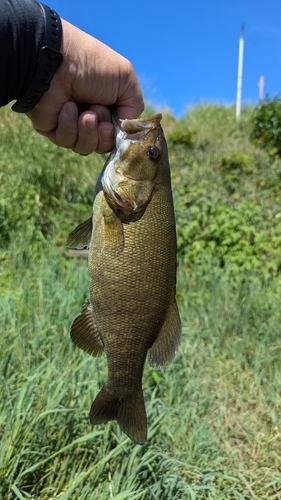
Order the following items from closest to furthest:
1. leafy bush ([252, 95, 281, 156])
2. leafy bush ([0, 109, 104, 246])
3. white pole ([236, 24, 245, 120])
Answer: leafy bush ([0, 109, 104, 246]) → leafy bush ([252, 95, 281, 156]) → white pole ([236, 24, 245, 120])

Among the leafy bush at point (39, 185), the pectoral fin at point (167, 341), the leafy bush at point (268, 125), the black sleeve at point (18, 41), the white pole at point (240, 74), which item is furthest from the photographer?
the white pole at point (240, 74)

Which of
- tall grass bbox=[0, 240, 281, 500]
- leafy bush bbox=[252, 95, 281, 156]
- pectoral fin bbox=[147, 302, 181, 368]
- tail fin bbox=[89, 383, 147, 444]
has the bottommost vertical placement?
tall grass bbox=[0, 240, 281, 500]

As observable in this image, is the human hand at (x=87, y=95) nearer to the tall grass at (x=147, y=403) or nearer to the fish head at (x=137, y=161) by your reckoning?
the fish head at (x=137, y=161)

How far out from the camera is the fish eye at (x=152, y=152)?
1665 millimetres

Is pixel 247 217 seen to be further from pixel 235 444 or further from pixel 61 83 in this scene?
pixel 61 83

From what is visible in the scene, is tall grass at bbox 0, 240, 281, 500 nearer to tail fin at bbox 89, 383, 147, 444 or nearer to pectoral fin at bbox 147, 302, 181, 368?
tail fin at bbox 89, 383, 147, 444

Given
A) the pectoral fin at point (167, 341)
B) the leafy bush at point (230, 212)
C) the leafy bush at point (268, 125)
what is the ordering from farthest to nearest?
the leafy bush at point (268, 125), the leafy bush at point (230, 212), the pectoral fin at point (167, 341)

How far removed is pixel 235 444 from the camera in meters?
3.21

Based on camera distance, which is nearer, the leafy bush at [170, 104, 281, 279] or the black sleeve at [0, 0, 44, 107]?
the black sleeve at [0, 0, 44, 107]

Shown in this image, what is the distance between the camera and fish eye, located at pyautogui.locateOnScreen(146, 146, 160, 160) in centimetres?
167

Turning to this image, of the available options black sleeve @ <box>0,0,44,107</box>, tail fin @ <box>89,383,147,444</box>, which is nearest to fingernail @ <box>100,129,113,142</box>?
black sleeve @ <box>0,0,44,107</box>

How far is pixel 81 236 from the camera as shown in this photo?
1.70 metres

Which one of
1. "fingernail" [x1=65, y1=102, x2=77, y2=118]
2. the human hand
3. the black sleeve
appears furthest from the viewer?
"fingernail" [x1=65, y1=102, x2=77, y2=118]

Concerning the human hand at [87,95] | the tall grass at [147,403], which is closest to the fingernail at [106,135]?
the human hand at [87,95]
